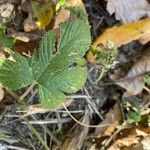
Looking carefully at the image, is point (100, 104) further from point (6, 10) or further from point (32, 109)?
point (6, 10)

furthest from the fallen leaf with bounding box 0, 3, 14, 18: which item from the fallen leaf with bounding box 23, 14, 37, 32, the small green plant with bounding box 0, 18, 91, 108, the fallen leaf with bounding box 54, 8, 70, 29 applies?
the small green plant with bounding box 0, 18, 91, 108

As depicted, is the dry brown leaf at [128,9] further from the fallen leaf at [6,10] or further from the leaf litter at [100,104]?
the fallen leaf at [6,10]

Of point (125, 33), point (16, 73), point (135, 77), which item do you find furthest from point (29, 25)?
point (135, 77)

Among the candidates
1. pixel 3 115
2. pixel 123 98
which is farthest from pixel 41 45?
pixel 123 98

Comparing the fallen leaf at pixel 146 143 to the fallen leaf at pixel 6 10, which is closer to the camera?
the fallen leaf at pixel 6 10

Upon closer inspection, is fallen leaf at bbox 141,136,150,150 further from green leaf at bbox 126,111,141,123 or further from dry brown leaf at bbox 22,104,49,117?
dry brown leaf at bbox 22,104,49,117

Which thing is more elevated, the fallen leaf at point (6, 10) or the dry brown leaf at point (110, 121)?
the fallen leaf at point (6, 10)

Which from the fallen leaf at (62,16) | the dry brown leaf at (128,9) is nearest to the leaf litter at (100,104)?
the dry brown leaf at (128,9)

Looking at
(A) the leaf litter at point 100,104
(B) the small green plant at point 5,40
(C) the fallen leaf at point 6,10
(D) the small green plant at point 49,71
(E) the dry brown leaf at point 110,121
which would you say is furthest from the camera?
(E) the dry brown leaf at point 110,121
